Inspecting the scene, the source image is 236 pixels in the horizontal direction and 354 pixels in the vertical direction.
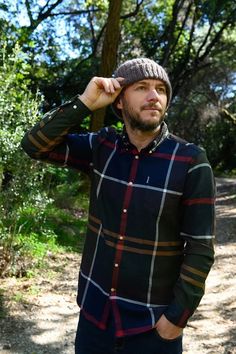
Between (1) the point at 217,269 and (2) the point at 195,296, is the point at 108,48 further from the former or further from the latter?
(2) the point at 195,296

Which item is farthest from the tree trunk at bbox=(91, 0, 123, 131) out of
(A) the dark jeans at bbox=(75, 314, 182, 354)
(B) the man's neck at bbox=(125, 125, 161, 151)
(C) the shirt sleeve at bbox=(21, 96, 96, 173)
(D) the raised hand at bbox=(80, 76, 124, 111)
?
→ (A) the dark jeans at bbox=(75, 314, 182, 354)

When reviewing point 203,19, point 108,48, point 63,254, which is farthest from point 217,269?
point 203,19

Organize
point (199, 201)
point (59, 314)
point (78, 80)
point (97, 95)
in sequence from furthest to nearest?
point (78, 80), point (59, 314), point (97, 95), point (199, 201)

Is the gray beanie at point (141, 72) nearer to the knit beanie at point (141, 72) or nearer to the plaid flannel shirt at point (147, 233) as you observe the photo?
the knit beanie at point (141, 72)

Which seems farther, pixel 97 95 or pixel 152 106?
pixel 97 95

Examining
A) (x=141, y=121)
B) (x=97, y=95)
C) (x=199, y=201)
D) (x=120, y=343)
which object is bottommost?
(x=120, y=343)

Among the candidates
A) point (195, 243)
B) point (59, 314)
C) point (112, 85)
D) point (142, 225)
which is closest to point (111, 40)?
point (59, 314)

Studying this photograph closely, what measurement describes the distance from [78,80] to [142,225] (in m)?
13.9

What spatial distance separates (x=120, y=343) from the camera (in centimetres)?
212

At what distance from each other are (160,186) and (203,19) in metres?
17.5

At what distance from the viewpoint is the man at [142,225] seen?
2.04m

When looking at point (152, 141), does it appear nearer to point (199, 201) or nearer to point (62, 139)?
point (199, 201)

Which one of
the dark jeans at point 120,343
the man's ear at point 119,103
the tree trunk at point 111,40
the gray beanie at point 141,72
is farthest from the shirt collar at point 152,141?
the tree trunk at point 111,40

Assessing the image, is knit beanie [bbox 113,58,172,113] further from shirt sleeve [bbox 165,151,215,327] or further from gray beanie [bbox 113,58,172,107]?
shirt sleeve [bbox 165,151,215,327]
